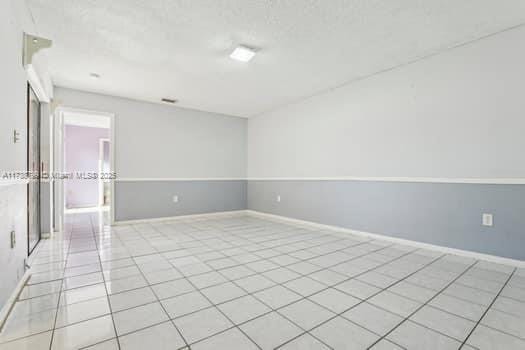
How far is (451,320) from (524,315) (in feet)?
1.73

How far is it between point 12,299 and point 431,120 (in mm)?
4349

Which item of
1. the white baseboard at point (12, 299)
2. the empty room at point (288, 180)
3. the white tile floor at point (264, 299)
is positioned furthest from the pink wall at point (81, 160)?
the white baseboard at point (12, 299)

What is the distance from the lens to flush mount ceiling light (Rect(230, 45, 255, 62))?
2.87 meters

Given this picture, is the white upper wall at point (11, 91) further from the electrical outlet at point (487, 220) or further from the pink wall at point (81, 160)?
the pink wall at point (81, 160)

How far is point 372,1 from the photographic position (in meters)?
2.13

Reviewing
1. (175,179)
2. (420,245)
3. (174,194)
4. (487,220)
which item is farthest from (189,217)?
(487,220)

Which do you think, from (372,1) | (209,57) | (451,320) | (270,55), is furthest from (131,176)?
(451,320)

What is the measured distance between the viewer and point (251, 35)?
2648 mm

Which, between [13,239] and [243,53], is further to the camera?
[243,53]

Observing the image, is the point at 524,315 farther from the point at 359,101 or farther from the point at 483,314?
the point at 359,101

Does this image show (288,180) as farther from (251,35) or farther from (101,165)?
(101,165)

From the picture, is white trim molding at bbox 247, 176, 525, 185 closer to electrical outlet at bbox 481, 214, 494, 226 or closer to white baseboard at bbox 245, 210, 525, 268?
electrical outlet at bbox 481, 214, 494, 226

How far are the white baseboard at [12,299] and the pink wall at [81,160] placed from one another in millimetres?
6030

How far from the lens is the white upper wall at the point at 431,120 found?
8.34 feet
